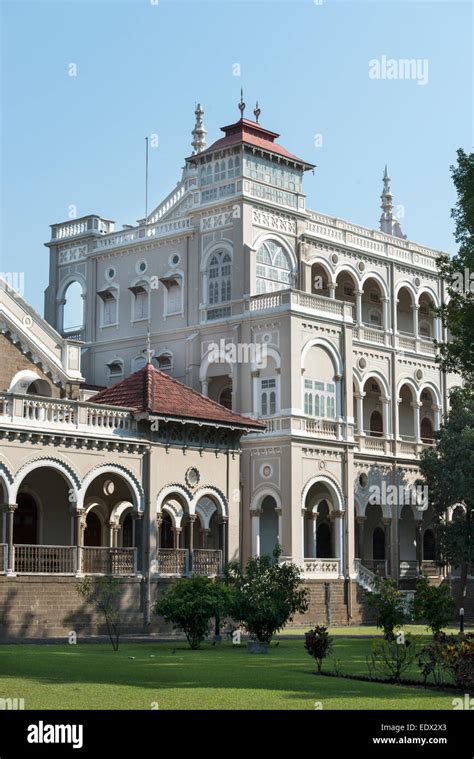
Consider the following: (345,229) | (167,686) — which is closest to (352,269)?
(345,229)

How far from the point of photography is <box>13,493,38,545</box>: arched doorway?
36562mm

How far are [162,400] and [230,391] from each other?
1084 centimetres

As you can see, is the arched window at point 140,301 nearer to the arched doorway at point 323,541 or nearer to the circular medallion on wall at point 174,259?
the circular medallion on wall at point 174,259

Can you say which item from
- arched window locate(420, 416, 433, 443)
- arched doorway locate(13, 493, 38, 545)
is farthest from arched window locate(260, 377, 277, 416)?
arched window locate(420, 416, 433, 443)

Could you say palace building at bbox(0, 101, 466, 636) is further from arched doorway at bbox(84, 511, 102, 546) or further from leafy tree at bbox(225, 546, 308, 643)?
leafy tree at bbox(225, 546, 308, 643)

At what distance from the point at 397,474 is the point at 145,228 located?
14.4m

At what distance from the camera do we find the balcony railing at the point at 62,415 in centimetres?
3247

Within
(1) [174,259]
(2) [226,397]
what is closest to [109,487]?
(2) [226,397]

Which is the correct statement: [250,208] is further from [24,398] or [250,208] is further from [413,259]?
[24,398]

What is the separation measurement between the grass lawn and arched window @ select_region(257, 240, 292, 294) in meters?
22.0

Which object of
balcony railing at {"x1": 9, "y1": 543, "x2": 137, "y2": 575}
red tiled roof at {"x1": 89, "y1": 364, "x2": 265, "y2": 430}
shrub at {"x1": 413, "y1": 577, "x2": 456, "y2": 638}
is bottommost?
→ shrub at {"x1": 413, "y1": 577, "x2": 456, "y2": 638}

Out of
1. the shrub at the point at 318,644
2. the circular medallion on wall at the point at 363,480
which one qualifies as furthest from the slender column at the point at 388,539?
the shrub at the point at 318,644
